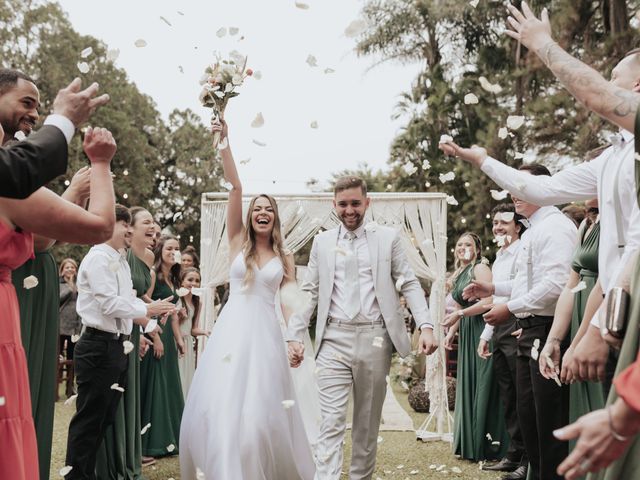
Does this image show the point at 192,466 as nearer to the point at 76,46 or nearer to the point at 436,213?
the point at 436,213

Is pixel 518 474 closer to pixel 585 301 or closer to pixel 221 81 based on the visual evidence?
pixel 585 301

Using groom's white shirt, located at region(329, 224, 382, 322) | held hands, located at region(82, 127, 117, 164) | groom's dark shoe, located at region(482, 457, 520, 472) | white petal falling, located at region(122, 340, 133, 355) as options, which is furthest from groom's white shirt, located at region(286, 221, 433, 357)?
held hands, located at region(82, 127, 117, 164)

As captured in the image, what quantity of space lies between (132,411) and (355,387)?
7.25 feet

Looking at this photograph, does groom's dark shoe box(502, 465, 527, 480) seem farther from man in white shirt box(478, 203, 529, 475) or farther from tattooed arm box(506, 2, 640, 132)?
tattooed arm box(506, 2, 640, 132)

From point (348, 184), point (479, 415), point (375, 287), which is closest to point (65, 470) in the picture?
point (375, 287)

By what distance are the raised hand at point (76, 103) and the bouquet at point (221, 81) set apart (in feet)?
9.14

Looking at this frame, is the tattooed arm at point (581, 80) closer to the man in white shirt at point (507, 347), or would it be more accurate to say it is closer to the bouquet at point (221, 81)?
the bouquet at point (221, 81)

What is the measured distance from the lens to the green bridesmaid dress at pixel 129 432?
6.64 meters

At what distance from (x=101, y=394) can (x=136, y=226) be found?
194 cm

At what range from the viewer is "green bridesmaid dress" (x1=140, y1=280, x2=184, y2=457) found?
8344 millimetres

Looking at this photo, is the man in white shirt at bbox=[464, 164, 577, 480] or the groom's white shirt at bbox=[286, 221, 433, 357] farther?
the groom's white shirt at bbox=[286, 221, 433, 357]

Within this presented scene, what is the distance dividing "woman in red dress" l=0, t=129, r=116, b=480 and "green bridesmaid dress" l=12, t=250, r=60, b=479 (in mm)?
1415

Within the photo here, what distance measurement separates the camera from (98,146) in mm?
3000

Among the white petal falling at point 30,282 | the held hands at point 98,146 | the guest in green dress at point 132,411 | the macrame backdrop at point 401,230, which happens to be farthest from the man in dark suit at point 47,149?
the macrame backdrop at point 401,230
